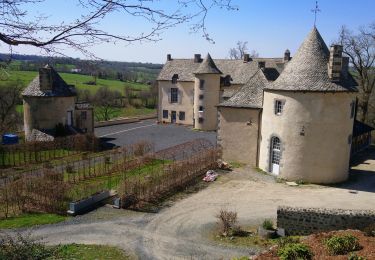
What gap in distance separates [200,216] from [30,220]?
27.9 ft

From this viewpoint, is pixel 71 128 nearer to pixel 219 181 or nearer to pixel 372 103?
pixel 219 181

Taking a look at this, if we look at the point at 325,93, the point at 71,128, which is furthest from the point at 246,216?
the point at 71,128

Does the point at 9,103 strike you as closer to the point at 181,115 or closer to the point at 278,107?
the point at 181,115

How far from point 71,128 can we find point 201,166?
1579cm

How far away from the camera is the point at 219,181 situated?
25875 mm

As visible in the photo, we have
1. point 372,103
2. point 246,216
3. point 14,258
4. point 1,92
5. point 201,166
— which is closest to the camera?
point 14,258

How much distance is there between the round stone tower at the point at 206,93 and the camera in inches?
1780

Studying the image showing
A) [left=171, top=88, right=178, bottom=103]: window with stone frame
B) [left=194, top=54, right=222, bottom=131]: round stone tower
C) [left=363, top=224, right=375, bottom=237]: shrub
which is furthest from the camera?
[left=171, top=88, right=178, bottom=103]: window with stone frame

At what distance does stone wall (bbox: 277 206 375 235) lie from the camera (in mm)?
16891

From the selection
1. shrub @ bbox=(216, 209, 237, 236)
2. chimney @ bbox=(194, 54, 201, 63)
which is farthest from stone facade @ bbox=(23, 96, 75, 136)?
shrub @ bbox=(216, 209, 237, 236)

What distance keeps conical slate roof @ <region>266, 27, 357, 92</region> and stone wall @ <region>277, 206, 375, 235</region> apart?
985cm

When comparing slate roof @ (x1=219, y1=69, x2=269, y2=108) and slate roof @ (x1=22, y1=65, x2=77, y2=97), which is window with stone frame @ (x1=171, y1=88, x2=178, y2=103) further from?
slate roof @ (x1=219, y1=69, x2=269, y2=108)

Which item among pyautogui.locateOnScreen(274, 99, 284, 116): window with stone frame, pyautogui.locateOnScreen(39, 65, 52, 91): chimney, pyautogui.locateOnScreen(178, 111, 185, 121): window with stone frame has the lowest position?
pyautogui.locateOnScreen(178, 111, 185, 121): window with stone frame

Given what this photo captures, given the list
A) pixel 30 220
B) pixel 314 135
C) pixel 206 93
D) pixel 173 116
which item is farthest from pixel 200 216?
pixel 173 116
